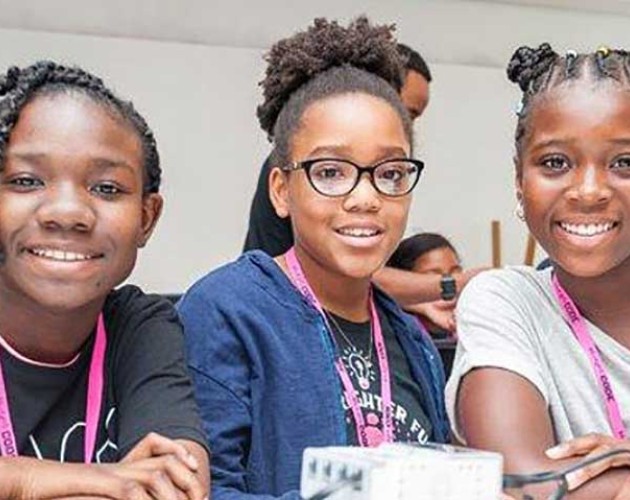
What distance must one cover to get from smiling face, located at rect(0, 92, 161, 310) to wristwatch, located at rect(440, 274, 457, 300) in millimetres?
1461

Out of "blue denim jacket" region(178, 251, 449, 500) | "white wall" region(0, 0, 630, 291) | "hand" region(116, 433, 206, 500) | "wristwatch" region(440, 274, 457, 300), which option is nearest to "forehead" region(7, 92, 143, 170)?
"blue denim jacket" region(178, 251, 449, 500)

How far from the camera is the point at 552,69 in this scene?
4.65 feet

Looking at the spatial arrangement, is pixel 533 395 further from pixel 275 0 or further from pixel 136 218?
pixel 275 0

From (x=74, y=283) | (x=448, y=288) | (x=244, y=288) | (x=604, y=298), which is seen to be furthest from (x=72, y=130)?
(x=448, y=288)

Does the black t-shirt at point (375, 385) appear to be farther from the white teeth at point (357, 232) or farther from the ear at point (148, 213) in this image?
the ear at point (148, 213)

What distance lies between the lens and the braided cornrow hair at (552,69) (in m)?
1.38

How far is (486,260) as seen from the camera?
5.02 m

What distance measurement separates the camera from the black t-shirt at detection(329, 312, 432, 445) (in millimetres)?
1366

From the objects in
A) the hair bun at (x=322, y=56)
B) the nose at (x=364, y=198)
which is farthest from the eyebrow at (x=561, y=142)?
the hair bun at (x=322, y=56)

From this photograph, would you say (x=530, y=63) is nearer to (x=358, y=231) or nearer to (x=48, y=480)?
(x=358, y=231)

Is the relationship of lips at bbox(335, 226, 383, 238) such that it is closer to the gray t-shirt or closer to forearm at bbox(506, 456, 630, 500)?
the gray t-shirt

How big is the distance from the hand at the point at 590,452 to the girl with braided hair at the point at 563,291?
37mm

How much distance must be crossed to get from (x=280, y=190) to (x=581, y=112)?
17.1 inches

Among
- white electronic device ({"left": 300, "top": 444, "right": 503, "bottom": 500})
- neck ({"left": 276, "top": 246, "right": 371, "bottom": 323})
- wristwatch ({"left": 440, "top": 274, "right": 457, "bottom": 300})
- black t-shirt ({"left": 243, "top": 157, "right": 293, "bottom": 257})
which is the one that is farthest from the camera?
wristwatch ({"left": 440, "top": 274, "right": 457, "bottom": 300})
